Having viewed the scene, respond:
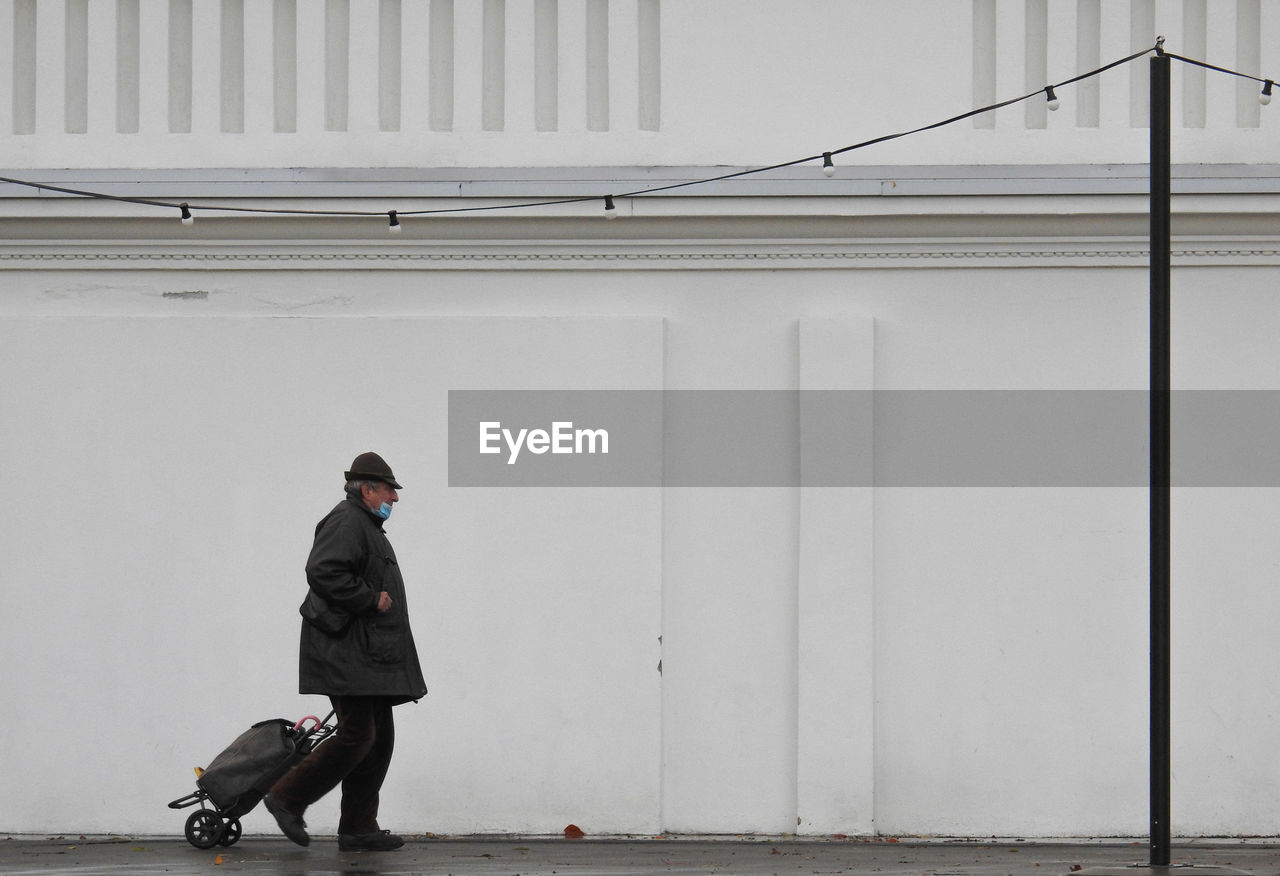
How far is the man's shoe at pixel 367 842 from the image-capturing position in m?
8.17

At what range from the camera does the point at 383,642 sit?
797cm

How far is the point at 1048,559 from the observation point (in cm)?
895

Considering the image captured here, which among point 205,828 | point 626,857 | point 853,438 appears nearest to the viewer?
point 626,857

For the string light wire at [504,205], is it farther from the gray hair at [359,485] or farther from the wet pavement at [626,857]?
the wet pavement at [626,857]

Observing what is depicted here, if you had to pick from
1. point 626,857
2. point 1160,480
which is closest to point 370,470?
point 626,857

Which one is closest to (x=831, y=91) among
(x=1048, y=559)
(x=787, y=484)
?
(x=787, y=484)

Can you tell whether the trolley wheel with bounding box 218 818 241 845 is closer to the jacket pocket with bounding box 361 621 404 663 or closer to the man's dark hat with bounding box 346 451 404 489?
the jacket pocket with bounding box 361 621 404 663

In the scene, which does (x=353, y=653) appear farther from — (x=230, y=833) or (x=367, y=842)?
(x=230, y=833)

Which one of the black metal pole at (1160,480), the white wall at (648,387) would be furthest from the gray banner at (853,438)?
the black metal pole at (1160,480)

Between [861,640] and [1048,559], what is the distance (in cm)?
115

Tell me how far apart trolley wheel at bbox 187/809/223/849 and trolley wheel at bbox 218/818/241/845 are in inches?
1.0

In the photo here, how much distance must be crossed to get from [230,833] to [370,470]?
2.09 m

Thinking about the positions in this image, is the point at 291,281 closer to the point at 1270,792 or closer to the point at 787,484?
the point at 787,484

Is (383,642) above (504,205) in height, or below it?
below
